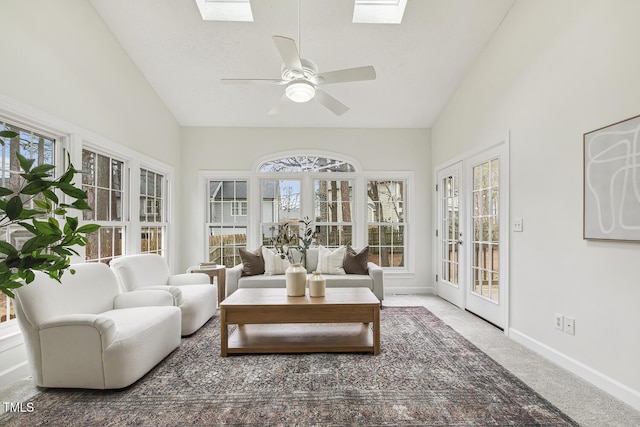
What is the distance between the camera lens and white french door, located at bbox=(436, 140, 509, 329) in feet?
12.1

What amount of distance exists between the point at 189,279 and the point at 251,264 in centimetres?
Answer: 85

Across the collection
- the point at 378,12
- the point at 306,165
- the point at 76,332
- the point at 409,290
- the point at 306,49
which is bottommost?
the point at 409,290

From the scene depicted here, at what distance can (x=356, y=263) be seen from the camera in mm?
4820

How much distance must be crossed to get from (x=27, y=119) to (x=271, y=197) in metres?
3.41

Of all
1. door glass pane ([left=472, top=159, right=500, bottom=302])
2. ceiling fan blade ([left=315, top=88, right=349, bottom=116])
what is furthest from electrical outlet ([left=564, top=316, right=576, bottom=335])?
ceiling fan blade ([left=315, top=88, right=349, bottom=116])

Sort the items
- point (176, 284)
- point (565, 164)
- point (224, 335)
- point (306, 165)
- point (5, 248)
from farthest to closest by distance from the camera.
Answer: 1. point (306, 165)
2. point (176, 284)
3. point (224, 335)
4. point (565, 164)
5. point (5, 248)

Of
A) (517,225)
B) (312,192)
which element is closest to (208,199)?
(312,192)

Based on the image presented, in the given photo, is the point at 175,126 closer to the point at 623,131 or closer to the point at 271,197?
the point at 271,197

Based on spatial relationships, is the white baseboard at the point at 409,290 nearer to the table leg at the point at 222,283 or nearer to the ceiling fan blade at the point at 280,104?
the table leg at the point at 222,283

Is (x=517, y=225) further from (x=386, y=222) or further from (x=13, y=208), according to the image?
(x=13, y=208)

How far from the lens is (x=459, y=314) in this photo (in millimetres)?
4367

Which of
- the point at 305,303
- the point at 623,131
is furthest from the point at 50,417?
the point at 623,131

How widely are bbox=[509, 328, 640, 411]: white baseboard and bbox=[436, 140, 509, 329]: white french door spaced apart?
1.38 feet

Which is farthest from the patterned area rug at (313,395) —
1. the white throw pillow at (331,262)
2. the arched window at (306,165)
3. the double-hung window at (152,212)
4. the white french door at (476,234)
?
the arched window at (306,165)
